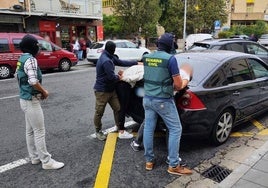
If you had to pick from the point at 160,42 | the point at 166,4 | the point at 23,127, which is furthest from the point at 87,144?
the point at 166,4

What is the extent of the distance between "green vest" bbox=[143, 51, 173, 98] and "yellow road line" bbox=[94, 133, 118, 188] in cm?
121

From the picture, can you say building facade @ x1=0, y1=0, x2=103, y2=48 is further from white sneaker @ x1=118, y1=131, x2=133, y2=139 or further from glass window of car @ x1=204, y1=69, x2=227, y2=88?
glass window of car @ x1=204, y1=69, x2=227, y2=88

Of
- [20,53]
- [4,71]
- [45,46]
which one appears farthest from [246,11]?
[4,71]

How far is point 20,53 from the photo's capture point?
13000 mm

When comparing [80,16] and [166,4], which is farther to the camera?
[166,4]

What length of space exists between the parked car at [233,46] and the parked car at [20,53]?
22.9 feet

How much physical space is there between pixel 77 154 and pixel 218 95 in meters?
2.31

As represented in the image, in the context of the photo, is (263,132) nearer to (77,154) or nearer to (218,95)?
(218,95)

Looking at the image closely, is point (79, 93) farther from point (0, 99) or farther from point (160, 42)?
point (160, 42)

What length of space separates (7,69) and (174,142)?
10.9 m

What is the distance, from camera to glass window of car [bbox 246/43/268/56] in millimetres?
10245

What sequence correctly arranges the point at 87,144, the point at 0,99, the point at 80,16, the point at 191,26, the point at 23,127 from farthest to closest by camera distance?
the point at 191,26, the point at 80,16, the point at 0,99, the point at 23,127, the point at 87,144

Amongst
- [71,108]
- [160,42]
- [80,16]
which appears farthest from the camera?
[80,16]

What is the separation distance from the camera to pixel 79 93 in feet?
29.5
